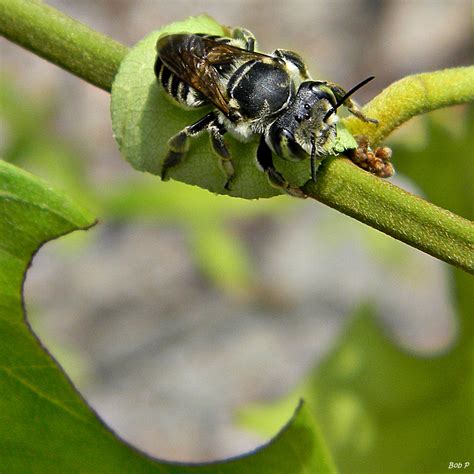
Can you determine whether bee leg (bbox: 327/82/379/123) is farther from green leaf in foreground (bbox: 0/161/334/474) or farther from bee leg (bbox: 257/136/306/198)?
green leaf in foreground (bbox: 0/161/334/474)

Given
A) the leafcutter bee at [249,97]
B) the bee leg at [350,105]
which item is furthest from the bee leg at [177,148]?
the bee leg at [350,105]

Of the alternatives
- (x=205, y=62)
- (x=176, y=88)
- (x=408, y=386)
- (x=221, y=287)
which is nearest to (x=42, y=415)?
(x=176, y=88)

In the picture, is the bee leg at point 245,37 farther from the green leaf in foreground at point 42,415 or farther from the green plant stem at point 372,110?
the green leaf in foreground at point 42,415

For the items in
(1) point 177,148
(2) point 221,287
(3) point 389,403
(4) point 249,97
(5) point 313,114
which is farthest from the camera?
(2) point 221,287

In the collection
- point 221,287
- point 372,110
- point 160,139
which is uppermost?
point 372,110

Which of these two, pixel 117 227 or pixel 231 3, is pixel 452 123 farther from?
pixel 231 3

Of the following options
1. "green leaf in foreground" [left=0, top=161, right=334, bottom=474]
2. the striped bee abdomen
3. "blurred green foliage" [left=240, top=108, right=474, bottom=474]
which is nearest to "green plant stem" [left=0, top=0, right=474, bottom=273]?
the striped bee abdomen

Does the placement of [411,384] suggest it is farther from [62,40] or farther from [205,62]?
[62,40]
